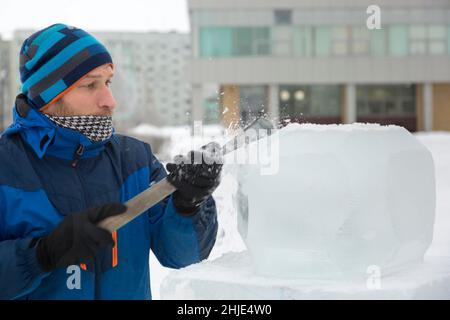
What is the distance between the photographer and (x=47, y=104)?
142 cm

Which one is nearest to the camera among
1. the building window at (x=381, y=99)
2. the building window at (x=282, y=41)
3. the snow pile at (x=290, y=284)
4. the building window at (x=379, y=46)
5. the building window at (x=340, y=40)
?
the snow pile at (x=290, y=284)

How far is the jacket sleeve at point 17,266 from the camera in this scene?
126cm

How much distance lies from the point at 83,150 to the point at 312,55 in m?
20.9

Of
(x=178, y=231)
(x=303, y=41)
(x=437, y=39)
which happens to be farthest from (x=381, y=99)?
(x=178, y=231)

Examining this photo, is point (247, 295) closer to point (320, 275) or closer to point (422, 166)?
point (320, 275)

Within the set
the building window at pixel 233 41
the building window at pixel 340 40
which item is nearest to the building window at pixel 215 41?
the building window at pixel 233 41

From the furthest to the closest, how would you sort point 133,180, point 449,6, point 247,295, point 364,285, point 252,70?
1. point 252,70
2. point 449,6
3. point 247,295
4. point 364,285
5. point 133,180

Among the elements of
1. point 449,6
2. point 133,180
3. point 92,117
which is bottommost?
point 133,180

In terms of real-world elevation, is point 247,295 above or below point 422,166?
below

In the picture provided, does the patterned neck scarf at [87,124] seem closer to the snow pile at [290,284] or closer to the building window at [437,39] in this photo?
the snow pile at [290,284]

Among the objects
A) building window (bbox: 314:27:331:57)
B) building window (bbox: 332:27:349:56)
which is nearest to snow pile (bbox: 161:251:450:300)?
building window (bbox: 332:27:349:56)

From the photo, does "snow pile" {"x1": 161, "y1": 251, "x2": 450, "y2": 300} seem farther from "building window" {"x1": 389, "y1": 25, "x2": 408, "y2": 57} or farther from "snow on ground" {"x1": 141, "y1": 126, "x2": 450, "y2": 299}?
"building window" {"x1": 389, "y1": 25, "x2": 408, "y2": 57}

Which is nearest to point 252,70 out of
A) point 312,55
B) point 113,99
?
point 312,55

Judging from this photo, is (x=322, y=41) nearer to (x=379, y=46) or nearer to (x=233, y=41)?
(x=379, y=46)
